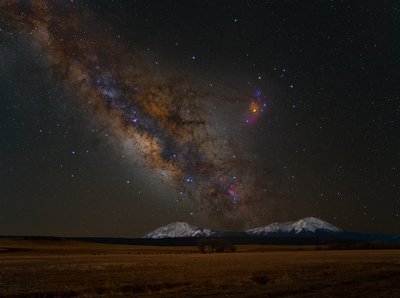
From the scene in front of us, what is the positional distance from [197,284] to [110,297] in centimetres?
858

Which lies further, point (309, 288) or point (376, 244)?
point (376, 244)

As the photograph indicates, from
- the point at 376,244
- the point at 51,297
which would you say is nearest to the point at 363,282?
the point at 51,297

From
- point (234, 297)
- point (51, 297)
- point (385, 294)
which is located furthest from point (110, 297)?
point (385, 294)

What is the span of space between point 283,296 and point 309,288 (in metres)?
4.84

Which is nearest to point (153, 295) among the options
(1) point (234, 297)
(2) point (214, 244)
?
(1) point (234, 297)

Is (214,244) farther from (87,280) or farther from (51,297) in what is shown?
(51,297)

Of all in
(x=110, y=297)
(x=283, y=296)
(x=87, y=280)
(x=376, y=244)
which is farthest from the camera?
(x=376, y=244)

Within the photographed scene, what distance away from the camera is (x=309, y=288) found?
28.4m

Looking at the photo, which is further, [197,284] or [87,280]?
[87,280]

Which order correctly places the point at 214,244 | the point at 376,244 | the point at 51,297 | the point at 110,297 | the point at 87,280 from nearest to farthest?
the point at 110,297, the point at 51,297, the point at 87,280, the point at 214,244, the point at 376,244

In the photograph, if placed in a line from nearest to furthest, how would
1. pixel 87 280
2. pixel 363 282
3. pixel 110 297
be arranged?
pixel 110 297 → pixel 363 282 → pixel 87 280

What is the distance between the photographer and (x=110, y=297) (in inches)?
1022

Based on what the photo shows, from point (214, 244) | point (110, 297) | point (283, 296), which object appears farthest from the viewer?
point (214, 244)

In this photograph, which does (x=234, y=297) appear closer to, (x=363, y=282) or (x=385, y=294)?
(x=385, y=294)
